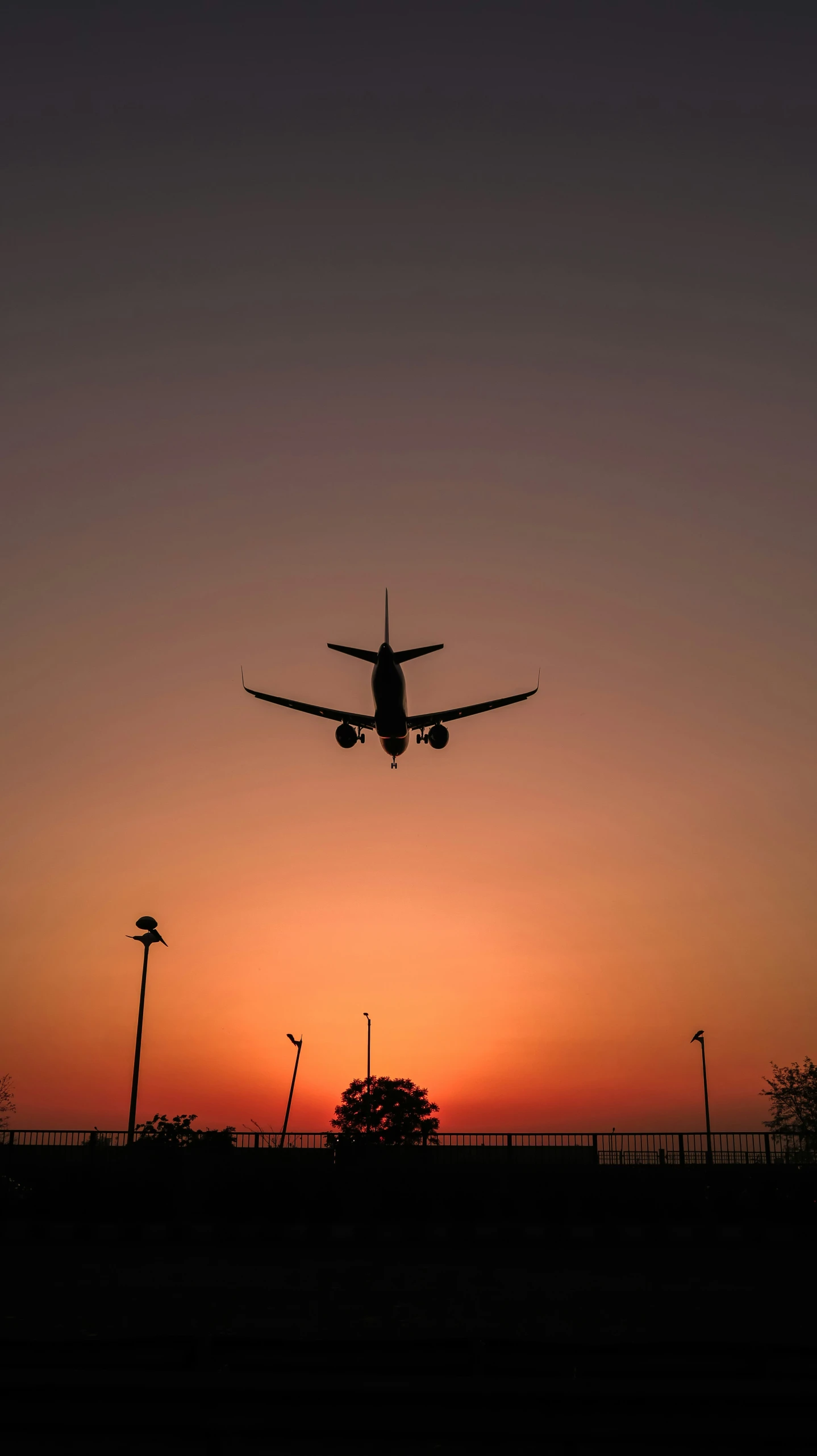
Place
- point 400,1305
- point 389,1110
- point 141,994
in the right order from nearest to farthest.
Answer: point 400,1305 < point 141,994 < point 389,1110

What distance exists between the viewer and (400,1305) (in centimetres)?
1889

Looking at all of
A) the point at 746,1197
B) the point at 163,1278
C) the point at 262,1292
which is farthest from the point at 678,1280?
the point at 746,1197

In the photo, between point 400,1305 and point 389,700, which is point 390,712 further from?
point 400,1305

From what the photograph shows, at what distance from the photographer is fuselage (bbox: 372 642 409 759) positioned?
42562 mm

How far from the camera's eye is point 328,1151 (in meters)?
39.3

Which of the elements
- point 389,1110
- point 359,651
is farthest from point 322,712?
point 389,1110

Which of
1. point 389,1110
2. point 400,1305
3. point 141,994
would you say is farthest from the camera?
point 389,1110

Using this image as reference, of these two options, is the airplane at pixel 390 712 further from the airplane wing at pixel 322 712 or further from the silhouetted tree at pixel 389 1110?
the silhouetted tree at pixel 389 1110

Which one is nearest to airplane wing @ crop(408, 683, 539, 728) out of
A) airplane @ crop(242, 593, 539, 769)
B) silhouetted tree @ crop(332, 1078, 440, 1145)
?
airplane @ crop(242, 593, 539, 769)

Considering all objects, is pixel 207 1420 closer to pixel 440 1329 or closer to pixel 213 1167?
pixel 440 1329

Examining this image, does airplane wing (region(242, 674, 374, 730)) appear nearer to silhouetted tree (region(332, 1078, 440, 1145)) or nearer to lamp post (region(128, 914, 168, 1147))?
lamp post (region(128, 914, 168, 1147))

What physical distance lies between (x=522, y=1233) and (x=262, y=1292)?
42.5ft

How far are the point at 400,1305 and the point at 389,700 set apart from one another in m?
26.0

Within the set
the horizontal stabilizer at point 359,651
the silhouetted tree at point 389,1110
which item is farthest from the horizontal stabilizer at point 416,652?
the silhouetted tree at point 389,1110
